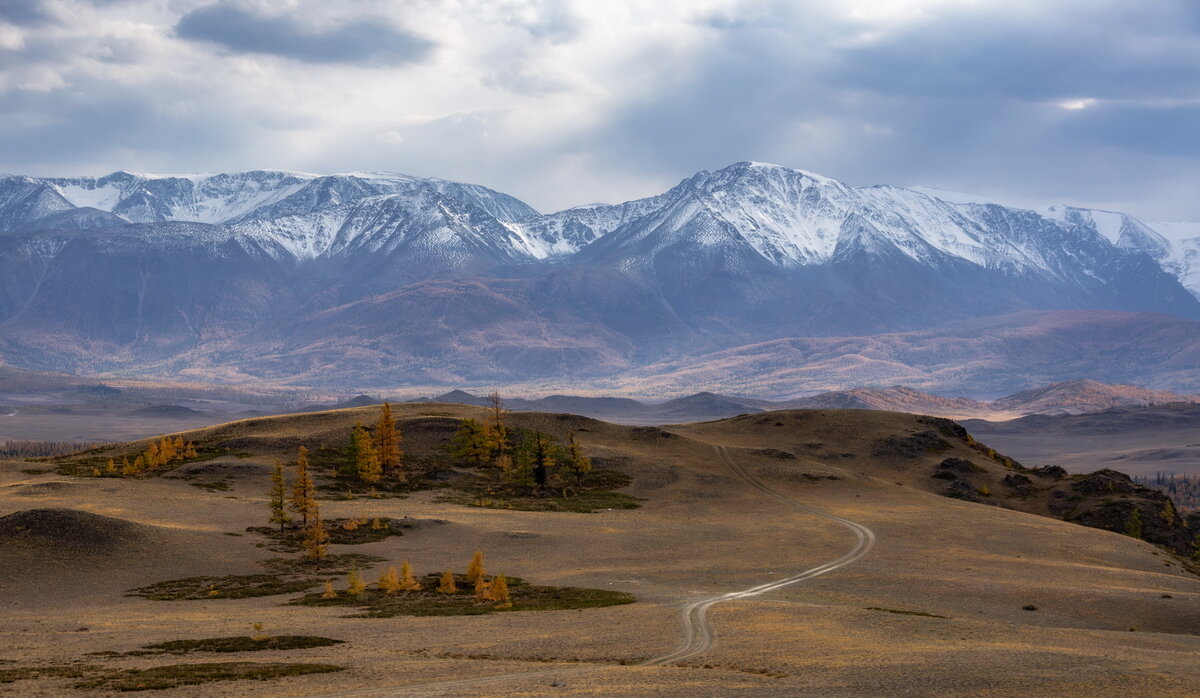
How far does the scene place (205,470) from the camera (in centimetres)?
11481

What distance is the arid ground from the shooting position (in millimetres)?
37281

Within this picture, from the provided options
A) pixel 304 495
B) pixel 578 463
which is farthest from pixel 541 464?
pixel 304 495

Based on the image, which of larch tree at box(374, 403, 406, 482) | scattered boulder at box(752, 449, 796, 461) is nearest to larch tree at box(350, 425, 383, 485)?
larch tree at box(374, 403, 406, 482)

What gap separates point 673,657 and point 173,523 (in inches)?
2144

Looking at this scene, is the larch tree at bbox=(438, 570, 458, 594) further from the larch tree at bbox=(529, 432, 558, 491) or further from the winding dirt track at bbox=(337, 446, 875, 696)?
the larch tree at bbox=(529, 432, 558, 491)

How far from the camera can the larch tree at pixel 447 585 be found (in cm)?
6431

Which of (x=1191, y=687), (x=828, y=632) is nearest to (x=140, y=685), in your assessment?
(x=828, y=632)

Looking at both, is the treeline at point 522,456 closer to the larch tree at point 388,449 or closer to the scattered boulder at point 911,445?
the larch tree at point 388,449

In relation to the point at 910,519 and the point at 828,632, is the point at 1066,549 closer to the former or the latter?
the point at 910,519

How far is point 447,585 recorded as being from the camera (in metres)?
65.0

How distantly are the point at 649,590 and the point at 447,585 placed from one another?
1278 cm

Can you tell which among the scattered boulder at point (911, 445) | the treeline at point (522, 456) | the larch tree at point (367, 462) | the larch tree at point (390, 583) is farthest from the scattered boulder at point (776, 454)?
the larch tree at point (390, 583)

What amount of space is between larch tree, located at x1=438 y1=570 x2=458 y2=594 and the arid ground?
22.1 ft

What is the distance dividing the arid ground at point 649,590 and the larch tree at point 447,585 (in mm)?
6744
